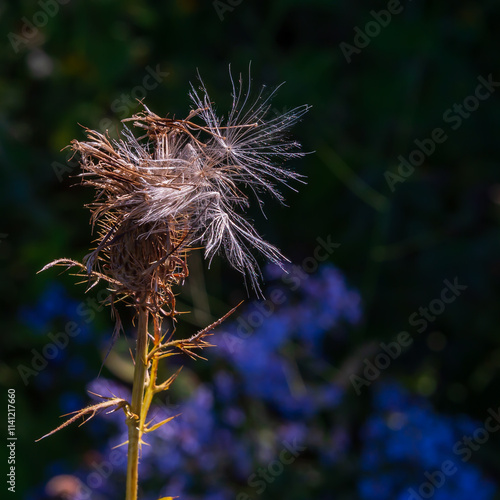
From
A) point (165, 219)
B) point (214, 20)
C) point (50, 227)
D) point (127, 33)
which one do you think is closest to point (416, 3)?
point (214, 20)

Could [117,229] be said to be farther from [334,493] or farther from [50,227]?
[50,227]

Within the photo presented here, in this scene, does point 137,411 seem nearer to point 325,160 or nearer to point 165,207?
point 165,207

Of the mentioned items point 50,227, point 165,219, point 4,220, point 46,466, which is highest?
point 4,220

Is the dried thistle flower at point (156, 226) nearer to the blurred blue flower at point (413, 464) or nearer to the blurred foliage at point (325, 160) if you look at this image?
the blurred blue flower at point (413, 464)

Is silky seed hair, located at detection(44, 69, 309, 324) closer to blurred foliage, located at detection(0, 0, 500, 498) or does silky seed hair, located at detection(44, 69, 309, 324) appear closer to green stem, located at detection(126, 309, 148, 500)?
green stem, located at detection(126, 309, 148, 500)

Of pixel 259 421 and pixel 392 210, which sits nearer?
pixel 259 421

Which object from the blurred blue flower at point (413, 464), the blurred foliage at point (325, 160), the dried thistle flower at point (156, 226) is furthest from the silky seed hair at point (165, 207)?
the blurred foliage at point (325, 160)

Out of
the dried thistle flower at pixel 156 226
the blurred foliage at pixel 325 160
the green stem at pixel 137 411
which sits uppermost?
the blurred foliage at pixel 325 160
